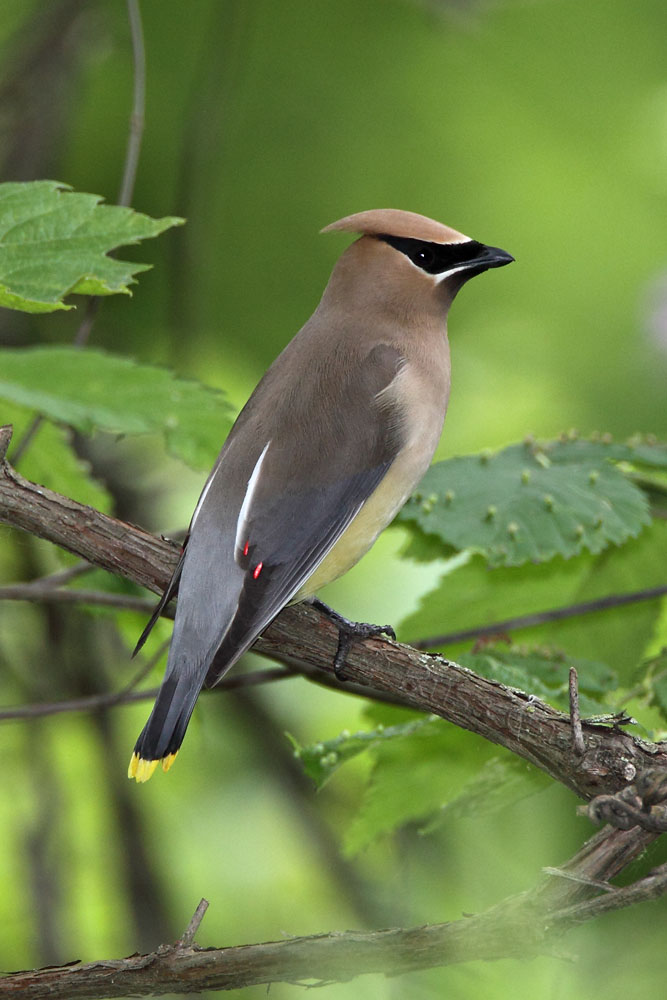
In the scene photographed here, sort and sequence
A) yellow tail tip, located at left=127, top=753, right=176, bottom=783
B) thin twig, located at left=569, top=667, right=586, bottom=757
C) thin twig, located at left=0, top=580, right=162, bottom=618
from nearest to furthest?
thin twig, located at left=569, top=667, right=586, bottom=757 → yellow tail tip, located at left=127, top=753, right=176, bottom=783 → thin twig, located at left=0, top=580, right=162, bottom=618

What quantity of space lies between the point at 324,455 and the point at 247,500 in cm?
19

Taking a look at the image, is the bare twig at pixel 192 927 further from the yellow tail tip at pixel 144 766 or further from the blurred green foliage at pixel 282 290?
the blurred green foliage at pixel 282 290

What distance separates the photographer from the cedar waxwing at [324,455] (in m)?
2.22

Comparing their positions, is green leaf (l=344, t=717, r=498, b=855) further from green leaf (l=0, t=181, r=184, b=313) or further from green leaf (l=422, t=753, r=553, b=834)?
green leaf (l=0, t=181, r=184, b=313)

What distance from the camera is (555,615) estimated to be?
2.61 metres

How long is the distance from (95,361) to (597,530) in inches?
44.3

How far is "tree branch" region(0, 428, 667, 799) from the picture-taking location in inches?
74.6

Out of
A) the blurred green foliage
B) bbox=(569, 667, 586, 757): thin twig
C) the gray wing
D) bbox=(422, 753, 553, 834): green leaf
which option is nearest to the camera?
bbox=(569, 667, 586, 757): thin twig

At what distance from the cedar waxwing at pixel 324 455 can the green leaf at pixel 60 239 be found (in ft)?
1.59

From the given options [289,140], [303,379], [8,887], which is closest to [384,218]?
[303,379]

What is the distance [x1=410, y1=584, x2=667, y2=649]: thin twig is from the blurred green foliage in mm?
734

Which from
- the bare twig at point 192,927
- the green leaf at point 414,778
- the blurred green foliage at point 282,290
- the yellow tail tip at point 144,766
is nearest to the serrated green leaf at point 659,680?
the green leaf at point 414,778

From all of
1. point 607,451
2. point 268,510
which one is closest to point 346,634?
point 268,510

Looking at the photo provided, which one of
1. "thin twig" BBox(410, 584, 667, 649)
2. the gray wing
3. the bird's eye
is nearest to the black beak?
the bird's eye
